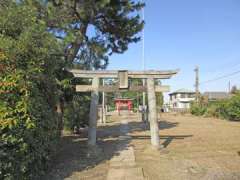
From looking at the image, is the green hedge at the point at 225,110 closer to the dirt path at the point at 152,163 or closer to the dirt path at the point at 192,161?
the dirt path at the point at 192,161

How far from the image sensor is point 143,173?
614 cm

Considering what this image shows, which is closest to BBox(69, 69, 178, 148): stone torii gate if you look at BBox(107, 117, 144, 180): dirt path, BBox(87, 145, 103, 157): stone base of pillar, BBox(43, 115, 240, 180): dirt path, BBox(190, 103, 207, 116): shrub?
BBox(87, 145, 103, 157): stone base of pillar

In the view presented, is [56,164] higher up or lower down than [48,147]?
lower down

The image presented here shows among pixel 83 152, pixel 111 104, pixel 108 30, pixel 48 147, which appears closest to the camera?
pixel 48 147

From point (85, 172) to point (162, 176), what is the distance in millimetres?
1764

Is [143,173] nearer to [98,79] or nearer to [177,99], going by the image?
[98,79]

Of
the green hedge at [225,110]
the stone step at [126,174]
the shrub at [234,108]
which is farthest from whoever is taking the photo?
the green hedge at [225,110]

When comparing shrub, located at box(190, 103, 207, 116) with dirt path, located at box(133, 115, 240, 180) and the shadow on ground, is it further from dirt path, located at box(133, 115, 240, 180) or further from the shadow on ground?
the shadow on ground

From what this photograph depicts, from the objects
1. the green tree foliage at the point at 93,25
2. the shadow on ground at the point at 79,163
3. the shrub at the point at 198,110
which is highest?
the green tree foliage at the point at 93,25

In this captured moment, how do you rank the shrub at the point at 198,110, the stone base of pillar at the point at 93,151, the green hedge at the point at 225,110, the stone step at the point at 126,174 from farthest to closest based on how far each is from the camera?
the shrub at the point at 198,110 → the green hedge at the point at 225,110 → the stone base of pillar at the point at 93,151 → the stone step at the point at 126,174

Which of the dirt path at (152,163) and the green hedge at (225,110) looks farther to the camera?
the green hedge at (225,110)

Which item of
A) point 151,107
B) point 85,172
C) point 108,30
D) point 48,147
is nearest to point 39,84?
point 48,147

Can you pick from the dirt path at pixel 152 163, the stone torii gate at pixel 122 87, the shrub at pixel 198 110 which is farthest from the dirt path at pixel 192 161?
the shrub at pixel 198 110

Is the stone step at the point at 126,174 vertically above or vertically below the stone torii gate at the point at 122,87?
below
